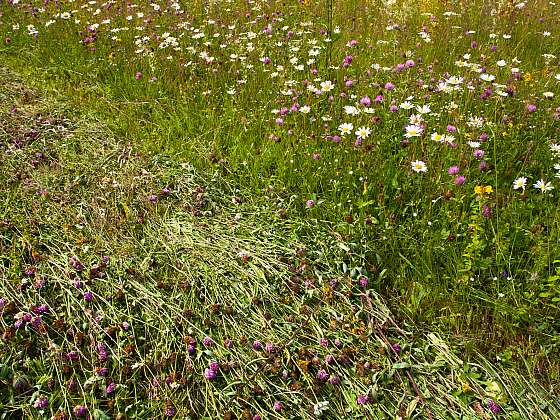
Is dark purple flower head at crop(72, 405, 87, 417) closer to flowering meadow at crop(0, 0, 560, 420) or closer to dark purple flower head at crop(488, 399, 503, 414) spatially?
flowering meadow at crop(0, 0, 560, 420)

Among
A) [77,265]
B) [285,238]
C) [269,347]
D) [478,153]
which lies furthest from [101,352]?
[478,153]

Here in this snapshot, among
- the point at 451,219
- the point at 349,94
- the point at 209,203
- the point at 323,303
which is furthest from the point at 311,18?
the point at 323,303

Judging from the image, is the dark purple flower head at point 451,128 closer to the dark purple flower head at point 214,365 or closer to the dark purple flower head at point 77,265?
the dark purple flower head at point 214,365

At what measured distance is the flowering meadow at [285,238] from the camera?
74.8 inches

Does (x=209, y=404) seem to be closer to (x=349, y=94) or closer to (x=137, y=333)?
(x=137, y=333)

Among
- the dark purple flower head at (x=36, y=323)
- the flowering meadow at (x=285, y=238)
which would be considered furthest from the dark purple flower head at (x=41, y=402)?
the dark purple flower head at (x=36, y=323)

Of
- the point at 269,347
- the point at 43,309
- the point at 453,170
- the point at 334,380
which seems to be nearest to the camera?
the point at 334,380

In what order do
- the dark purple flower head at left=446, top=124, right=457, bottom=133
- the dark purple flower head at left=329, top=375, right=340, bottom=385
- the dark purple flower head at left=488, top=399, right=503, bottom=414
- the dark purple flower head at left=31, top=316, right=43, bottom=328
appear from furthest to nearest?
the dark purple flower head at left=446, top=124, right=457, bottom=133, the dark purple flower head at left=31, top=316, right=43, bottom=328, the dark purple flower head at left=329, top=375, right=340, bottom=385, the dark purple flower head at left=488, top=399, right=503, bottom=414

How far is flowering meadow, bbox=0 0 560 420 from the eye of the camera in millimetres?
1900

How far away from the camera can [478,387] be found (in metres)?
1.87

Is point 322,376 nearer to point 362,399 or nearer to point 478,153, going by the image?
point 362,399

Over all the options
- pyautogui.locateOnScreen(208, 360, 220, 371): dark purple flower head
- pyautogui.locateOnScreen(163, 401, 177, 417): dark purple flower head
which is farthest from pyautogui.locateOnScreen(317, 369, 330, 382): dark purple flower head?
pyautogui.locateOnScreen(163, 401, 177, 417): dark purple flower head

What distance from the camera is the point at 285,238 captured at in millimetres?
2549

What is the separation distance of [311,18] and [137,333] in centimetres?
389
